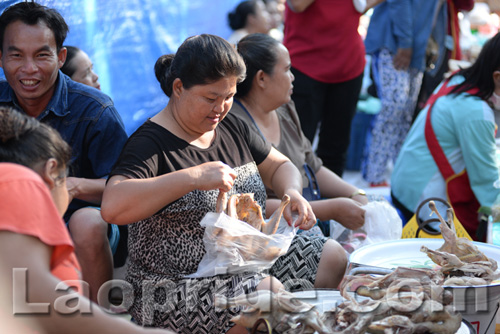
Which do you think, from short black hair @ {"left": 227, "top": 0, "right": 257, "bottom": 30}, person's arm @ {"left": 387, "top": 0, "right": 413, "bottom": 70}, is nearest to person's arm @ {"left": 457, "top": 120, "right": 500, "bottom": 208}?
person's arm @ {"left": 387, "top": 0, "right": 413, "bottom": 70}

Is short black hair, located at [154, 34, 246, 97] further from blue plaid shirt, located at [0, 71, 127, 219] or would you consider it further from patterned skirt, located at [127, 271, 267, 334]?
patterned skirt, located at [127, 271, 267, 334]

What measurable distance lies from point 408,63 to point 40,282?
414 cm

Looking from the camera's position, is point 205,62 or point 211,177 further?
point 205,62

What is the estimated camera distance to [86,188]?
86.4 inches

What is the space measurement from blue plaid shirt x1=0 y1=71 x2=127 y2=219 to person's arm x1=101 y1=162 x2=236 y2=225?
534 millimetres

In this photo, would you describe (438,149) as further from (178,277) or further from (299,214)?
(178,277)

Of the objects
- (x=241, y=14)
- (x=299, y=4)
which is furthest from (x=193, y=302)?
(x=241, y=14)

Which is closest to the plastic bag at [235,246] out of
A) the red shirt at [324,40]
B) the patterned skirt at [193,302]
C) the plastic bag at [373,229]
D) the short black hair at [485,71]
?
the patterned skirt at [193,302]

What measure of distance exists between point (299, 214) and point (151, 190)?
0.56 meters

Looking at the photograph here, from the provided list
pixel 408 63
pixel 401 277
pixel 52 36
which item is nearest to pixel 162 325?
pixel 401 277

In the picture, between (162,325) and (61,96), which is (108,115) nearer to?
(61,96)

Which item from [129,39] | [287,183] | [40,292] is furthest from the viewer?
[129,39]

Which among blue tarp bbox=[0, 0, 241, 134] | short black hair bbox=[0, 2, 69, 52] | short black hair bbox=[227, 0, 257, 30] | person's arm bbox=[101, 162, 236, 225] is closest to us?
person's arm bbox=[101, 162, 236, 225]

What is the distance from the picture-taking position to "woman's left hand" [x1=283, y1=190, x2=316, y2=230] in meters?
2.07
